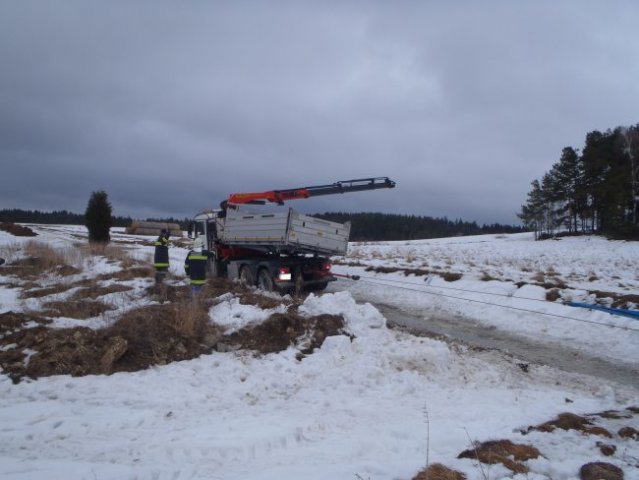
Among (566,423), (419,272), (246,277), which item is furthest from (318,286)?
(566,423)

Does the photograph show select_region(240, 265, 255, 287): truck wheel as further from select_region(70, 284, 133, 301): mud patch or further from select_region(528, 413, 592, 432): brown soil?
select_region(528, 413, 592, 432): brown soil

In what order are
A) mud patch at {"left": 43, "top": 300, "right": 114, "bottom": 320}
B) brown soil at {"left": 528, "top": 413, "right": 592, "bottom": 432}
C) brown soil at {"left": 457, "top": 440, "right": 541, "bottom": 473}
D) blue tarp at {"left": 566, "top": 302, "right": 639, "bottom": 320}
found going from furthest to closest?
1. blue tarp at {"left": 566, "top": 302, "right": 639, "bottom": 320}
2. mud patch at {"left": 43, "top": 300, "right": 114, "bottom": 320}
3. brown soil at {"left": 528, "top": 413, "right": 592, "bottom": 432}
4. brown soil at {"left": 457, "top": 440, "right": 541, "bottom": 473}

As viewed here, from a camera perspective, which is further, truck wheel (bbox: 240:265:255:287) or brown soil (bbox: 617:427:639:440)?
truck wheel (bbox: 240:265:255:287)

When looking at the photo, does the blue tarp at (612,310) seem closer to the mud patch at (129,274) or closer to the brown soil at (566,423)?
the brown soil at (566,423)

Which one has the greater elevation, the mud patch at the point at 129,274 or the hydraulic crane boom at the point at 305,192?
the hydraulic crane boom at the point at 305,192

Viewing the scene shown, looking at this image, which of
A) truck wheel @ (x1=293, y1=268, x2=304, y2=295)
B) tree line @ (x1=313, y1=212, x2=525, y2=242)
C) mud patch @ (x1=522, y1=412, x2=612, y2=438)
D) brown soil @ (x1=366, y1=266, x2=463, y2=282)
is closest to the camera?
mud patch @ (x1=522, y1=412, x2=612, y2=438)

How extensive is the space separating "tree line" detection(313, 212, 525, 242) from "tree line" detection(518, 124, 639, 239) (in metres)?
45.8

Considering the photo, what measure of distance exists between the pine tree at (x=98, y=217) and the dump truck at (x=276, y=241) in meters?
17.7

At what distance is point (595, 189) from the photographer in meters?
42.0

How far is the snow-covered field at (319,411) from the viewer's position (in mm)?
4066

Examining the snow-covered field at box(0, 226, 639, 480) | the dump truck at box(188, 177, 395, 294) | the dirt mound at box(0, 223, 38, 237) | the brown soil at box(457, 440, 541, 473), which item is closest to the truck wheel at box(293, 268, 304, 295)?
the dump truck at box(188, 177, 395, 294)

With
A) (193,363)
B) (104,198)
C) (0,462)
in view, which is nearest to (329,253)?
(193,363)

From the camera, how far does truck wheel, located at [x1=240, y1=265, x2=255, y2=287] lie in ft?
47.8

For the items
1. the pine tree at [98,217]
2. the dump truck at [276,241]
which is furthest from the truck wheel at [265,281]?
the pine tree at [98,217]
